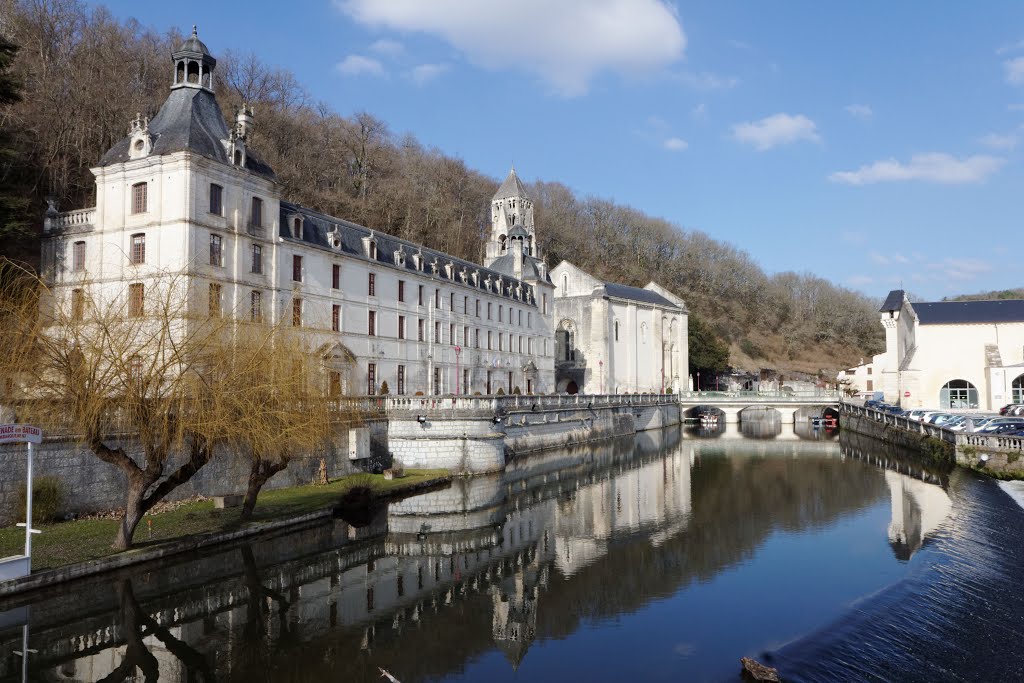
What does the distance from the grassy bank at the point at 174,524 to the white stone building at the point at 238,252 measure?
381 cm

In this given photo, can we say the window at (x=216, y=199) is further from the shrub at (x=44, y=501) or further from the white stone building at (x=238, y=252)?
the shrub at (x=44, y=501)

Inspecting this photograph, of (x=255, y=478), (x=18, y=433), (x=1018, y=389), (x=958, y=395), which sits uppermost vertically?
(x=1018, y=389)

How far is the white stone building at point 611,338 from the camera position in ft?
217

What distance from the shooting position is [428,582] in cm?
1708

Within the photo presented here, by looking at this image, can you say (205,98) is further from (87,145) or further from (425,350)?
(425,350)

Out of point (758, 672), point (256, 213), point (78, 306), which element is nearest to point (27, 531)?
point (78, 306)

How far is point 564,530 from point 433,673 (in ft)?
37.6

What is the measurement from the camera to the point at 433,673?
12.0m

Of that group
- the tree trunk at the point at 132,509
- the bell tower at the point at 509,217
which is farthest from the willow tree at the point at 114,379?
the bell tower at the point at 509,217

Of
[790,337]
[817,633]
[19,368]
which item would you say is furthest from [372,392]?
[790,337]

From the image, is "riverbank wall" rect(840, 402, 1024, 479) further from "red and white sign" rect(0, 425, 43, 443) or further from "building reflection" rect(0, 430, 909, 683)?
"red and white sign" rect(0, 425, 43, 443)

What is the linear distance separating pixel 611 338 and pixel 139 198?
4669cm

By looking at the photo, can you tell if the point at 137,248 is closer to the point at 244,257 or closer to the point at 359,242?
the point at 244,257

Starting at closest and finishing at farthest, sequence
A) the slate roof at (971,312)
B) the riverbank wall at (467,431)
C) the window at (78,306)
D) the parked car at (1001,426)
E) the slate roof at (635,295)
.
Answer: the window at (78,306) < the riverbank wall at (467,431) < the parked car at (1001,426) < the slate roof at (971,312) < the slate roof at (635,295)
